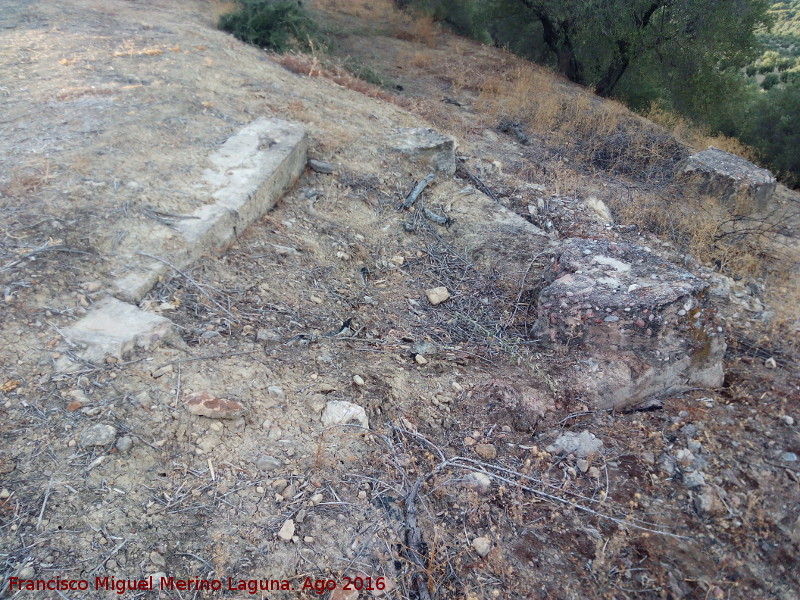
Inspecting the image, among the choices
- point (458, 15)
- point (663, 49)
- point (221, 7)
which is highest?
point (663, 49)

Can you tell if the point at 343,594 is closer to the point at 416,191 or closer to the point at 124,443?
the point at 124,443

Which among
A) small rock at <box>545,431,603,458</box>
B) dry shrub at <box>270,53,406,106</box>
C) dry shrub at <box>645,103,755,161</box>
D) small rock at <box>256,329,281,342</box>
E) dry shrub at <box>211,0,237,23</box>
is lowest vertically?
small rock at <box>256,329,281,342</box>

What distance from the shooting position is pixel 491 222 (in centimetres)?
476

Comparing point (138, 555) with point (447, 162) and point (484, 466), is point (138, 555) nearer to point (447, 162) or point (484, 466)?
point (484, 466)

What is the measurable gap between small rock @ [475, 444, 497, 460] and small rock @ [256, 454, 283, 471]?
3.17ft

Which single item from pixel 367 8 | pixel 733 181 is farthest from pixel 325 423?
pixel 367 8

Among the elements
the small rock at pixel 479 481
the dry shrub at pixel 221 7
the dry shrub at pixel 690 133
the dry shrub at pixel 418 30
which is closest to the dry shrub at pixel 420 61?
the dry shrub at pixel 418 30

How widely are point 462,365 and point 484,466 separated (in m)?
0.74

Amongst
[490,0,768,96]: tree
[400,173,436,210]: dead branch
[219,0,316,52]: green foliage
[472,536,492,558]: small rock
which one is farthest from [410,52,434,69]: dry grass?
[472,536,492,558]: small rock

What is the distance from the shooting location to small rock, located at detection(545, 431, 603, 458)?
267 cm

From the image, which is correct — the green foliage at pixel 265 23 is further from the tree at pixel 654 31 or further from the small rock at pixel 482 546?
the small rock at pixel 482 546

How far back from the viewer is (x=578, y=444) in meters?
2.71

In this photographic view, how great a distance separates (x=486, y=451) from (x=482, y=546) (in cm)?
50

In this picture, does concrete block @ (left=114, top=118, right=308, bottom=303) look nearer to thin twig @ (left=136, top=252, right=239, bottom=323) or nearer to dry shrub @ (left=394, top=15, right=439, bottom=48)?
thin twig @ (left=136, top=252, right=239, bottom=323)
